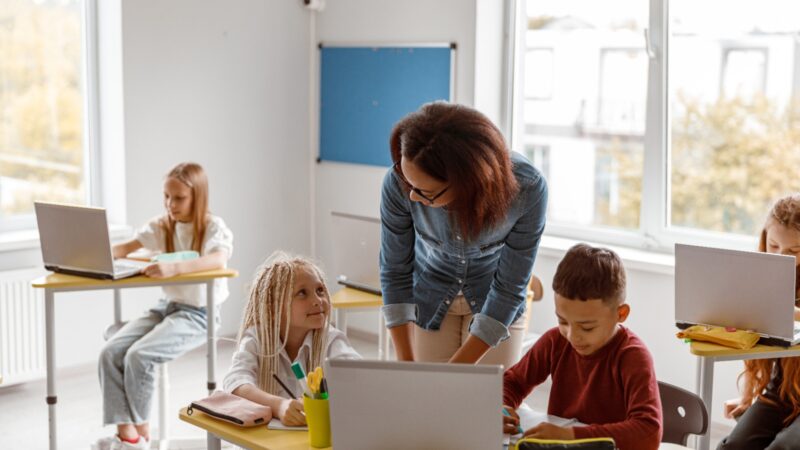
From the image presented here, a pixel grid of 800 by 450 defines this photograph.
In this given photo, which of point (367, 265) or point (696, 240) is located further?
point (696, 240)

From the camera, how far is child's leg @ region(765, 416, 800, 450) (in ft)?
8.48

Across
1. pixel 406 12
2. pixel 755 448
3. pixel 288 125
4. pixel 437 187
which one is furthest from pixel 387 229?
pixel 288 125

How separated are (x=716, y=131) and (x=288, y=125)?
2223 mm

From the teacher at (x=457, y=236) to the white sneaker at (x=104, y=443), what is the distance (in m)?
Result: 1.52

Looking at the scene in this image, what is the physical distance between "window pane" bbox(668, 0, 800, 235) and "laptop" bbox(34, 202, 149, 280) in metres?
2.25

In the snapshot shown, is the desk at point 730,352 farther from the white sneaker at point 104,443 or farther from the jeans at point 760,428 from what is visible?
the white sneaker at point 104,443

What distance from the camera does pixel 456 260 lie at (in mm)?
2400

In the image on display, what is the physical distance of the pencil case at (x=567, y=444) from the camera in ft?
5.75

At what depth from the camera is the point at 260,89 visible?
5.12 m

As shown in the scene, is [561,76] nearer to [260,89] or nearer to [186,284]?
[260,89]

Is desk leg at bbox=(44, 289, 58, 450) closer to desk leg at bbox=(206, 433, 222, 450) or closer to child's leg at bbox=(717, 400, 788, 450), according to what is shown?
desk leg at bbox=(206, 433, 222, 450)

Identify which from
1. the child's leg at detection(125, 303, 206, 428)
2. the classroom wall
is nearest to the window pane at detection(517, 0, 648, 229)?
the classroom wall

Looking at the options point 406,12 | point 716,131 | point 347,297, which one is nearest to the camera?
point 347,297

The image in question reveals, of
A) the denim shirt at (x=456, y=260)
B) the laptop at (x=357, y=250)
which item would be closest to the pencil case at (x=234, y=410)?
the denim shirt at (x=456, y=260)
